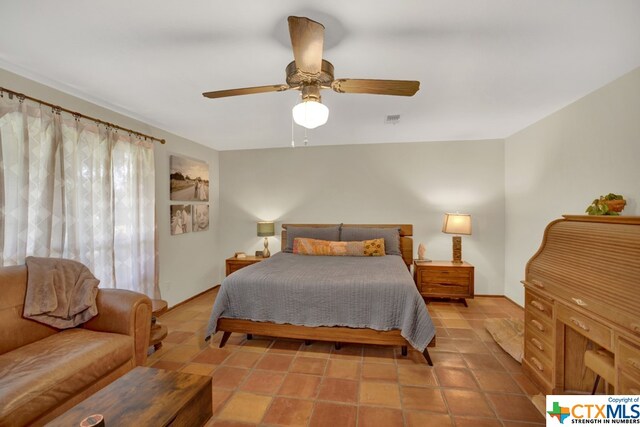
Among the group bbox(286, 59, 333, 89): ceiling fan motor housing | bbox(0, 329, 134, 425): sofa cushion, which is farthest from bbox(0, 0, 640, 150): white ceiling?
bbox(0, 329, 134, 425): sofa cushion

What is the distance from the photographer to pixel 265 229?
4355 millimetres

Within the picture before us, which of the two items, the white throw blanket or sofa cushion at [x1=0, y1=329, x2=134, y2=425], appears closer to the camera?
sofa cushion at [x1=0, y1=329, x2=134, y2=425]

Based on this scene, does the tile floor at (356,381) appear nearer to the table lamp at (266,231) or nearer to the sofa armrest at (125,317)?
the sofa armrest at (125,317)

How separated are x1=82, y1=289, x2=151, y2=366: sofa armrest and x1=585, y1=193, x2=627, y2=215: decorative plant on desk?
138 inches

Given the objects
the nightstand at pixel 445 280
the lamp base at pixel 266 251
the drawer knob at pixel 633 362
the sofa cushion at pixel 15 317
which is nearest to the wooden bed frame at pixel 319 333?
the drawer knob at pixel 633 362

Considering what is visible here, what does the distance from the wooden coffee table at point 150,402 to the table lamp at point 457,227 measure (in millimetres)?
3491

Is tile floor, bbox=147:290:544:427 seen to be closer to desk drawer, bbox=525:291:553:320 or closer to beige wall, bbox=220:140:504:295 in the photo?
desk drawer, bbox=525:291:553:320

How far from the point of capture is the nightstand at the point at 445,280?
3670 mm

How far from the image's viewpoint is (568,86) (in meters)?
2.29

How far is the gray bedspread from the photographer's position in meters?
2.25

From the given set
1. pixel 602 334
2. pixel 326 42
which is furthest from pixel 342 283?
pixel 326 42

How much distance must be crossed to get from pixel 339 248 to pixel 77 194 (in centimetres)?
288

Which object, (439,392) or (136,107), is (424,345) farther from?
(136,107)

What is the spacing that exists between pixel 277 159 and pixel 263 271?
2466 millimetres
